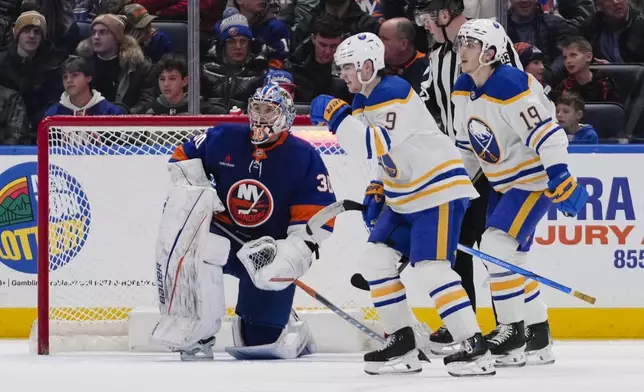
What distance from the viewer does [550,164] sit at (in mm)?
4031

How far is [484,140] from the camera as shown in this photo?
4.21 meters

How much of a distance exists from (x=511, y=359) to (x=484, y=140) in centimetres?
72

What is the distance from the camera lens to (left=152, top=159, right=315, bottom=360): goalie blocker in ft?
14.6

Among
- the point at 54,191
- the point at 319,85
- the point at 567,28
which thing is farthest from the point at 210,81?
the point at 567,28

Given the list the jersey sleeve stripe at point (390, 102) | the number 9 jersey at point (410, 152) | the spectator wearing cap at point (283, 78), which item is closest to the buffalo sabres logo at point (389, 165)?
the number 9 jersey at point (410, 152)

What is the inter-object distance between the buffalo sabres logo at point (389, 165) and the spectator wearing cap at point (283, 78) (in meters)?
1.84

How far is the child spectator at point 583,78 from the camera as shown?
592 cm

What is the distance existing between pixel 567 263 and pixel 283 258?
1653mm

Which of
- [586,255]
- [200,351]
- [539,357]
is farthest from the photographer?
[586,255]

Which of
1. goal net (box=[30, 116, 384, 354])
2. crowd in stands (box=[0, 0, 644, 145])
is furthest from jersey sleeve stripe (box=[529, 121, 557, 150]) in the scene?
crowd in stands (box=[0, 0, 644, 145])

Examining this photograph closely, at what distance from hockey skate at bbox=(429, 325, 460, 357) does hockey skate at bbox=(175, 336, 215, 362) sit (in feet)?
2.65

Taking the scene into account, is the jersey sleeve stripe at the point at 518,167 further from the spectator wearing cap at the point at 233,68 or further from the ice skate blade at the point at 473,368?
the spectator wearing cap at the point at 233,68

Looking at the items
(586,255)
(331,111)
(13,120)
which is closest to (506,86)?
(331,111)

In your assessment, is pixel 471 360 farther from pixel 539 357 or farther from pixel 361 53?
pixel 361 53
